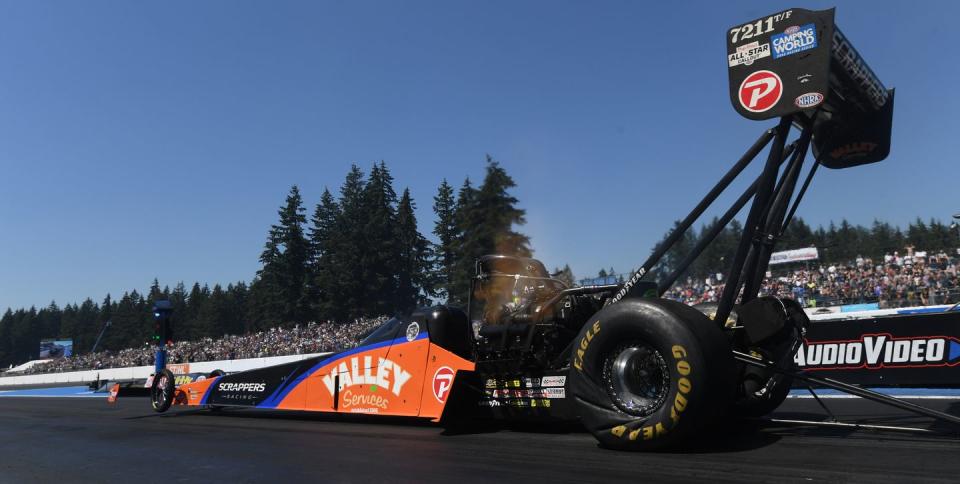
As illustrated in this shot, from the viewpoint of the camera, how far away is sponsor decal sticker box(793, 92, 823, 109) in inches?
198

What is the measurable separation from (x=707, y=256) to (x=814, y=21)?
58687mm

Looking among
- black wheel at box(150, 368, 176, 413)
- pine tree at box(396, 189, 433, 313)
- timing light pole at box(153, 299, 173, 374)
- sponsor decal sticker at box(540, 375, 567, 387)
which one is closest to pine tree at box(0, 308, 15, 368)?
pine tree at box(396, 189, 433, 313)

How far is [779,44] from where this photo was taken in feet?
17.1

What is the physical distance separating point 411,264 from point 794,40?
50615 mm

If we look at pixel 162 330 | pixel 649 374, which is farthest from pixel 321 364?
pixel 162 330

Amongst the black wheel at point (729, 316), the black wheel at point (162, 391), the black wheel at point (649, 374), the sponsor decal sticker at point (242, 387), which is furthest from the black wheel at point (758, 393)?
the black wheel at point (162, 391)

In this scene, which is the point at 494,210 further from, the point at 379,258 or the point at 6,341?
the point at 6,341

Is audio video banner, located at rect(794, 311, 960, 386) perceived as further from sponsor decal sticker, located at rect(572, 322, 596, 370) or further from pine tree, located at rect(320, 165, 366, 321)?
pine tree, located at rect(320, 165, 366, 321)

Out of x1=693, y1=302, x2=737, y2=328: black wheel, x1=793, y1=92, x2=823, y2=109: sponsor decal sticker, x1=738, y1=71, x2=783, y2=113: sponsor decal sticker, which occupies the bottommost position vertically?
x1=693, y1=302, x2=737, y2=328: black wheel

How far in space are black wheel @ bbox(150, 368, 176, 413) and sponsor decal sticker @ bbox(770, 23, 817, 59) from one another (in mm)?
10403

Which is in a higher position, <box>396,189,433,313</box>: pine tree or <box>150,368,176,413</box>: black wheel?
<box>396,189,433,313</box>: pine tree

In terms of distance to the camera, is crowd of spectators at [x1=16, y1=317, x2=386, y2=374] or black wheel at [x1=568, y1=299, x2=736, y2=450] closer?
black wheel at [x1=568, y1=299, x2=736, y2=450]

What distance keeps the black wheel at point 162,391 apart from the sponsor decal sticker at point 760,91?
32.9 ft

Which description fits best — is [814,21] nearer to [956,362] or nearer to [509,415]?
[509,415]
